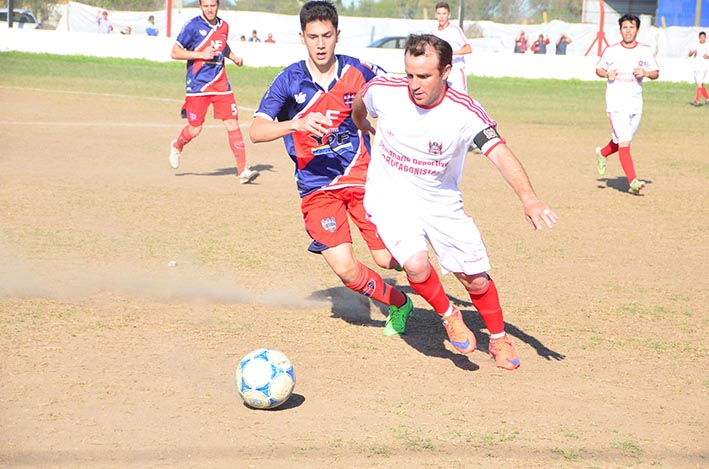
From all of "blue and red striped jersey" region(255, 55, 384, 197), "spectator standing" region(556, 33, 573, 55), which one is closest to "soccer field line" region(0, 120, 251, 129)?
"blue and red striped jersey" region(255, 55, 384, 197)

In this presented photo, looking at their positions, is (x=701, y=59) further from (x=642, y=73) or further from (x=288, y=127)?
(x=288, y=127)

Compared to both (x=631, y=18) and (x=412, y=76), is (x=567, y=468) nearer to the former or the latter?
(x=412, y=76)

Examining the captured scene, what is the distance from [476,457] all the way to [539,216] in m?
1.35

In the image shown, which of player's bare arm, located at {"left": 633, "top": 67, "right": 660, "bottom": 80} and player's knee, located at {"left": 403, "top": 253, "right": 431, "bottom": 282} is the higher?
player's bare arm, located at {"left": 633, "top": 67, "right": 660, "bottom": 80}

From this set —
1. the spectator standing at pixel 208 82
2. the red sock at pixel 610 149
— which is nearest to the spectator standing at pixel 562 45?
the red sock at pixel 610 149

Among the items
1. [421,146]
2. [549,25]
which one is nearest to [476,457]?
[421,146]

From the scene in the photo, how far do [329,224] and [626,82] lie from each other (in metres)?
7.51

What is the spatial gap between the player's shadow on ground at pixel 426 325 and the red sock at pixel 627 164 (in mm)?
5711

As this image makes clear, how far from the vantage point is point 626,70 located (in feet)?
40.7

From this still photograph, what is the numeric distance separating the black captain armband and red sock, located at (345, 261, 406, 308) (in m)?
1.43

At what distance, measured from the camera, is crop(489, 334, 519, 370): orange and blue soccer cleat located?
571 centimetres

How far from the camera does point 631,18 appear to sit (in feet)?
39.8

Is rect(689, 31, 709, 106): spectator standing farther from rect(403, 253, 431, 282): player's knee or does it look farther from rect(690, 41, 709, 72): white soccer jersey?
rect(403, 253, 431, 282): player's knee

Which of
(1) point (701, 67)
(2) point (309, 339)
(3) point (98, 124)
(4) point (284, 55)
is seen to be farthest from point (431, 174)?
(4) point (284, 55)
